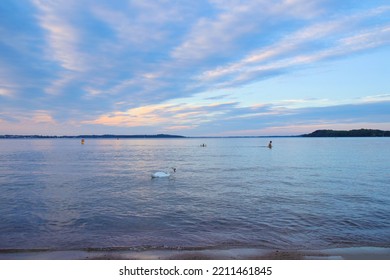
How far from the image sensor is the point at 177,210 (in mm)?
16656

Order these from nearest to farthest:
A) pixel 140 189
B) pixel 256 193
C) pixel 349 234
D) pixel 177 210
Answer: pixel 349 234, pixel 177 210, pixel 256 193, pixel 140 189

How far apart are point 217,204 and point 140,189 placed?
7.77 meters

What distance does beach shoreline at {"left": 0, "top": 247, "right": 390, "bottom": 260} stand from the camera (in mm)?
9664

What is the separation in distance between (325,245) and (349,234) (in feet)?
6.70

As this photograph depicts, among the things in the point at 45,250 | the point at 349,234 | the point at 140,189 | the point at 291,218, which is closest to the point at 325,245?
the point at 349,234

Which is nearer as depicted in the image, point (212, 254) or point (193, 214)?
point (212, 254)

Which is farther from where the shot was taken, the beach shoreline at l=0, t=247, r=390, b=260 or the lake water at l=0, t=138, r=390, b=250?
the lake water at l=0, t=138, r=390, b=250

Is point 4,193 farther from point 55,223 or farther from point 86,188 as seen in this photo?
point 55,223

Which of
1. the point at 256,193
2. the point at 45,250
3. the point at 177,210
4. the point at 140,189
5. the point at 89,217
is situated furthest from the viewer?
the point at 140,189

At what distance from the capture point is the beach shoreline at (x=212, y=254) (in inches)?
380

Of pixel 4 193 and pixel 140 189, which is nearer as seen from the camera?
pixel 4 193

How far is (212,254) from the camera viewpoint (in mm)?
9977

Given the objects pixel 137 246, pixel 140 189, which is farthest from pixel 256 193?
pixel 137 246

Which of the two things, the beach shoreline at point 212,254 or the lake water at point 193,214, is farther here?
the lake water at point 193,214
